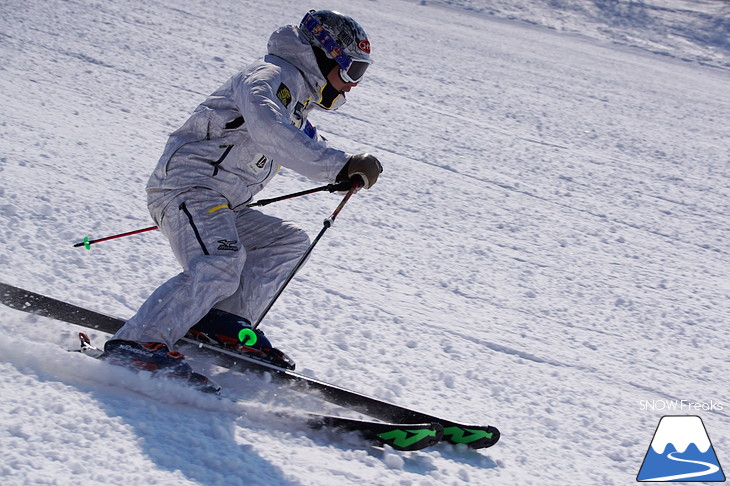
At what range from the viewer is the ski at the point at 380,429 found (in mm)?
2949

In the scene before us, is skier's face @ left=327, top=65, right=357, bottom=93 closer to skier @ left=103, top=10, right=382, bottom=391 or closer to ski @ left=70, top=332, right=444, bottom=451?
skier @ left=103, top=10, right=382, bottom=391

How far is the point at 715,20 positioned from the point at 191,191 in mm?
16205

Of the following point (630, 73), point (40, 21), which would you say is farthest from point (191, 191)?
point (630, 73)

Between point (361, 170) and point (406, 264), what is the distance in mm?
1937

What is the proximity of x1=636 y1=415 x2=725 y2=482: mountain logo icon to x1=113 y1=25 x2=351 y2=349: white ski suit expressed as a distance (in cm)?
185

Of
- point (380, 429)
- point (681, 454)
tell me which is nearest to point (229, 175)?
point (380, 429)

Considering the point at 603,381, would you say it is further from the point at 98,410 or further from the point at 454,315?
the point at 98,410

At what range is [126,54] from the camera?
27.8 ft

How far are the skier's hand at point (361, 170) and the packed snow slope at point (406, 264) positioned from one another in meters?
0.94

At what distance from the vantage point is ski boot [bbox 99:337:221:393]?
9.96 ft

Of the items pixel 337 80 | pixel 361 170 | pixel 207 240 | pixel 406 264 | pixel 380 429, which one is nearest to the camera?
pixel 380 429

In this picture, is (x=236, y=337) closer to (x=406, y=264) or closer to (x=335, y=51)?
(x=335, y=51)

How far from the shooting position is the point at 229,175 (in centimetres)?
342

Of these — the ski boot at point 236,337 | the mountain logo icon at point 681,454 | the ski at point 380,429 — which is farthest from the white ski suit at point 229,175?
the mountain logo icon at point 681,454
